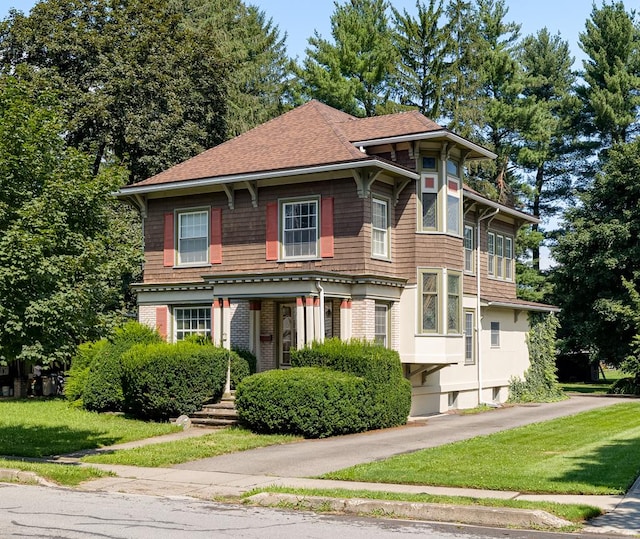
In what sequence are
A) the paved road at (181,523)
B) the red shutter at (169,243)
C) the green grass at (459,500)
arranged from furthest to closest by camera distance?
the red shutter at (169,243) → the green grass at (459,500) → the paved road at (181,523)

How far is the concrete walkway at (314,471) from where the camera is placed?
39.3ft

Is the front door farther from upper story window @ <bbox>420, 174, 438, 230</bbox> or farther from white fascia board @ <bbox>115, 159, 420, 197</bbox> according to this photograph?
upper story window @ <bbox>420, 174, 438, 230</bbox>

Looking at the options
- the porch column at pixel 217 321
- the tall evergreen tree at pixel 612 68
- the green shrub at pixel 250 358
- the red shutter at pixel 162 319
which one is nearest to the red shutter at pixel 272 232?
the porch column at pixel 217 321

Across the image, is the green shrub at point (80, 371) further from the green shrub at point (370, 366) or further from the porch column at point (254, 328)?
the green shrub at point (370, 366)

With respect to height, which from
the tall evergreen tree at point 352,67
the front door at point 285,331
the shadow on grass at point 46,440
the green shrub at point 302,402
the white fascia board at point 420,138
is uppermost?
the tall evergreen tree at point 352,67

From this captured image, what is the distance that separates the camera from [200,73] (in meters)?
41.9

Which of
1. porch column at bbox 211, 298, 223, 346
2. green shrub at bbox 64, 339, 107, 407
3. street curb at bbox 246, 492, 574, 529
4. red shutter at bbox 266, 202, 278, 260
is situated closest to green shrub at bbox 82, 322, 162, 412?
green shrub at bbox 64, 339, 107, 407

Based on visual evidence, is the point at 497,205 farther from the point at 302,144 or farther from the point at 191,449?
the point at 191,449

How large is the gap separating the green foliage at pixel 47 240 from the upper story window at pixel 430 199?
11.0 m

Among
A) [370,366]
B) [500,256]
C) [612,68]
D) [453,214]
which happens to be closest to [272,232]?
[453,214]

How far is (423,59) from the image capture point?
161 ft

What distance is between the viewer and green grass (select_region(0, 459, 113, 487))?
13977mm

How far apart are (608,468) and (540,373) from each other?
2040 centimetres

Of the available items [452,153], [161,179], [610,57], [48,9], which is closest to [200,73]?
[48,9]
